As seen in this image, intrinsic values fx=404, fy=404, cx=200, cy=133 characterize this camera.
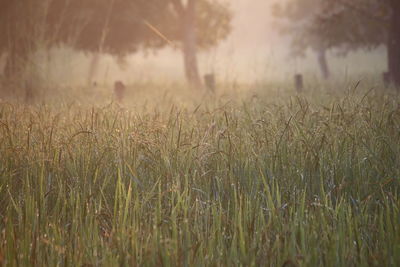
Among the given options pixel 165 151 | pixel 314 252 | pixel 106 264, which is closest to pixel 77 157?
pixel 165 151

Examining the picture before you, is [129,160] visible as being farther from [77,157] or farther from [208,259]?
[208,259]

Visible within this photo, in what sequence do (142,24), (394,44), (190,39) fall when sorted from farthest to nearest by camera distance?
(190,39), (142,24), (394,44)

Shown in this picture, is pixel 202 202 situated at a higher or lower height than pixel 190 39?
lower

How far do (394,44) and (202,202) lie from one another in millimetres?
10627

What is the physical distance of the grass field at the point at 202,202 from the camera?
2023 mm

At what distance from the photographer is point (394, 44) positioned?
1126 cm

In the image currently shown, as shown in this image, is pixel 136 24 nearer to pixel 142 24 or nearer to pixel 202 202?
pixel 142 24

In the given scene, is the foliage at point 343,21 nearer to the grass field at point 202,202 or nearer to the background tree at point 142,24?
the background tree at point 142,24

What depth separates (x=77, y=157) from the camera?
10.8 ft

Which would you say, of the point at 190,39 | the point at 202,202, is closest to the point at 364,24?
the point at 190,39

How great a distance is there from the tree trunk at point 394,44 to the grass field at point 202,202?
26.3ft

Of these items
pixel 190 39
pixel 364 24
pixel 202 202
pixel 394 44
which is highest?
pixel 190 39

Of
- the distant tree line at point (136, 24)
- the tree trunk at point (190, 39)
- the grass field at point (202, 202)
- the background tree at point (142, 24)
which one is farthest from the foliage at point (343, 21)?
the grass field at point (202, 202)

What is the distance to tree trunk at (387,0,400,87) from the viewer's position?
35.8ft
